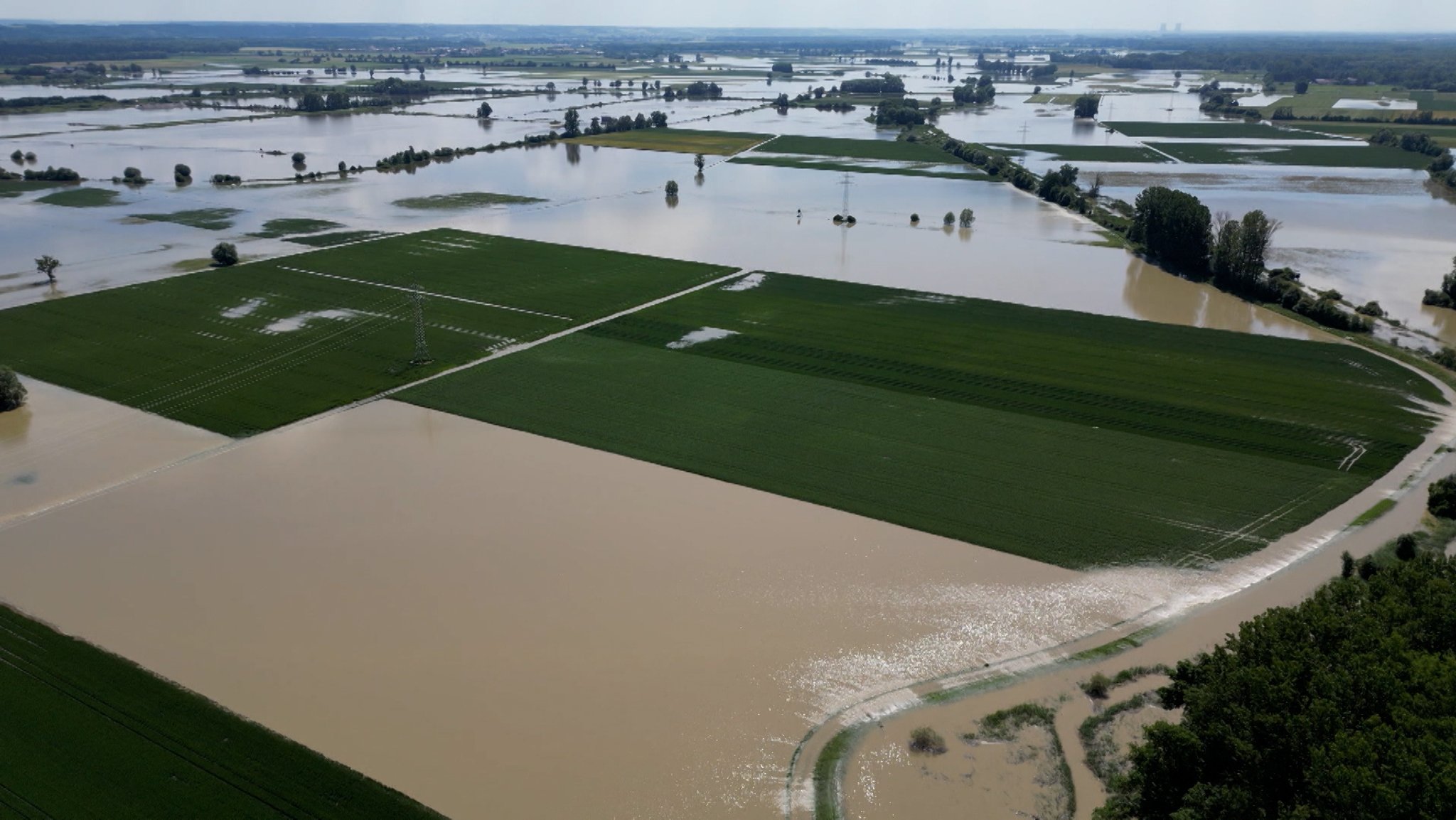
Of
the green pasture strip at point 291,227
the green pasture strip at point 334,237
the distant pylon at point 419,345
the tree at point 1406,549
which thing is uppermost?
the green pasture strip at point 291,227

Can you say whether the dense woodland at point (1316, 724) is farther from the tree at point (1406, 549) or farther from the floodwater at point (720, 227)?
the floodwater at point (720, 227)

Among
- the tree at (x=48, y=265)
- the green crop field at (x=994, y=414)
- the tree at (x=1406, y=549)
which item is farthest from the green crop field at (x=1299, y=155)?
the tree at (x=48, y=265)

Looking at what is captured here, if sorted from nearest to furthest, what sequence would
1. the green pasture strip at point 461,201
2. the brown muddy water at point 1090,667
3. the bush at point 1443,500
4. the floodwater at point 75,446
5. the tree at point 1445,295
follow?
the brown muddy water at point 1090,667 → the bush at point 1443,500 → the floodwater at point 75,446 → the tree at point 1445,295 → the green pasture strip at point 461,201

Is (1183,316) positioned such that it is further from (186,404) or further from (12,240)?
(12,240)

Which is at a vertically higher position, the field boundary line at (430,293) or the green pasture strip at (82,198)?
the green pasture strip at (82,198)

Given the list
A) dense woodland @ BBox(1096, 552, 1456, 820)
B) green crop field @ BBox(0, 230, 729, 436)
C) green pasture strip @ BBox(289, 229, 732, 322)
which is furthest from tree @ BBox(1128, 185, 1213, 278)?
dense woodland @ BBox(1096, 552, 1456, 820)

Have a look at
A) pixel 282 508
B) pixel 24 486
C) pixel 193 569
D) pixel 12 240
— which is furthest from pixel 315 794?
pixel 12 240

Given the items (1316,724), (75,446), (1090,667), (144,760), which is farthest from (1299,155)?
(144,760)

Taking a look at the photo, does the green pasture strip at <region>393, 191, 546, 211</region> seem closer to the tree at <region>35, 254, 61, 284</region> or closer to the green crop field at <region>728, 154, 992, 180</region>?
the tree at <region>35, 254, 61, 284</region>

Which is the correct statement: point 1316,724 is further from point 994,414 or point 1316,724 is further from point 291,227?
point 291,227
